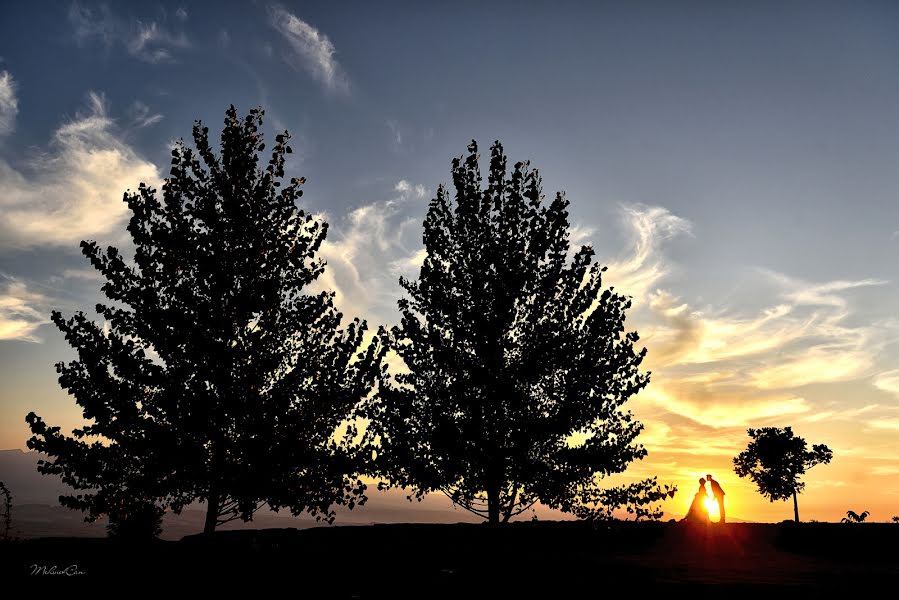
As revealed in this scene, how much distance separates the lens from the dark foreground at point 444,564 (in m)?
7.98

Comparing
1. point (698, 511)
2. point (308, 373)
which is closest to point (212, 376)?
point (308, 373)

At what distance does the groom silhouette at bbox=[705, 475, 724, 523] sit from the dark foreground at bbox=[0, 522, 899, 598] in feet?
7.21

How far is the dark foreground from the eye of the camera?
26.2ft

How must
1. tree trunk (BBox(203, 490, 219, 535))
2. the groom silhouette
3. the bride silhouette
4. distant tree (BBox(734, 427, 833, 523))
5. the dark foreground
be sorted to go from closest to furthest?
the dark foreground, tree trunk (BBox(203, 490, 219, 535)), the bride silhouette, the groom silhouette, distant tree (BBox(734, 427, 833, 523))

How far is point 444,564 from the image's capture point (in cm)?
1009

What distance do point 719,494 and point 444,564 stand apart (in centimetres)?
1232

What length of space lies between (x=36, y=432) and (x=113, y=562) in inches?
175

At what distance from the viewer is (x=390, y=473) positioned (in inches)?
532

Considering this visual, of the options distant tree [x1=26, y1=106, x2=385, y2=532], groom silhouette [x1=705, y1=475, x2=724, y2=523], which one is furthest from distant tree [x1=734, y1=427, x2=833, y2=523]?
distant tree [x1=26, y1=106, x2=385, y2=532]

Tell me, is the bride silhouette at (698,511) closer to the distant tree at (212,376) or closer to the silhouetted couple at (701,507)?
the silhouetted couple at (701,507)

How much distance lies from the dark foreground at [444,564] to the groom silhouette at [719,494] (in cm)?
220

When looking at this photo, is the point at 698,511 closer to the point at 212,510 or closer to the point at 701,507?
the point at 701,507

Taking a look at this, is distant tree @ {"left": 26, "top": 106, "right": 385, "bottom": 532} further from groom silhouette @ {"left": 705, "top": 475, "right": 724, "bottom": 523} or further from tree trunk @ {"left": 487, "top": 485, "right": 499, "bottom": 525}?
groom silhouette @ {"left": 705, "top": 475, "right": 724, "bottom": 523}

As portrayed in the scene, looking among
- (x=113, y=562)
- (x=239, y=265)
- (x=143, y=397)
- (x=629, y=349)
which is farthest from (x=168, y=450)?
(x=629, y=349)
